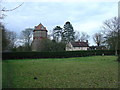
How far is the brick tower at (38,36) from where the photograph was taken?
4188 centimetres

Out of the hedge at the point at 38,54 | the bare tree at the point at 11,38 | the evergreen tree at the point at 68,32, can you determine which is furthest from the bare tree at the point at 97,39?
the bare tree at the point at 11,38

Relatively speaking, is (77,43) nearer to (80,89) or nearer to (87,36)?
(87,36)

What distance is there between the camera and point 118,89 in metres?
5.03

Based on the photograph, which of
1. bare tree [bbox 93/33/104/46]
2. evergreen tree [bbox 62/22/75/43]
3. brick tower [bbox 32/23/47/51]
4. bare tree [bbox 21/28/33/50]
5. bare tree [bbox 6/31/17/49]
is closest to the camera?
bare tree [bbox 6/31/17/49]

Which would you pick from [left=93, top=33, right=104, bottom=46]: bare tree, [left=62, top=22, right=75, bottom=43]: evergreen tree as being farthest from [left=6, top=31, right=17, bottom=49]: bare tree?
[left=93, top=33, right=104, bottom=46]: bare tree

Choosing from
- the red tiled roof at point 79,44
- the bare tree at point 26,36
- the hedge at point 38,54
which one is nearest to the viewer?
the hedge at point 38,54

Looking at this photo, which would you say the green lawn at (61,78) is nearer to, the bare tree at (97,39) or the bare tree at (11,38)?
the bare tree at (11,38)

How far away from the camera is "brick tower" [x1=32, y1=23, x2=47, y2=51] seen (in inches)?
1649

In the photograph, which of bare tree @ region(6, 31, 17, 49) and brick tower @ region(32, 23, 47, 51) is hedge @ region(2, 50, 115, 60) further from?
brick tower @ region(32, 23, 47, 51)

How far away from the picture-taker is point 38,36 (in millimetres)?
47406

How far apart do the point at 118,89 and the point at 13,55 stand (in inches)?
1151

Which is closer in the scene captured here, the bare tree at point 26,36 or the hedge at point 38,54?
the hedge at point 38,54

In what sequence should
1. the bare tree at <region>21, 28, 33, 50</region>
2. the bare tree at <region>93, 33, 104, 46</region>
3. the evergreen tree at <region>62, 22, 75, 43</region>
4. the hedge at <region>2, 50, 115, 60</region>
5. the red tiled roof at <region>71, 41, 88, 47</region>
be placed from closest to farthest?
the hedge at <region>2, 50, 115, 60</region> → the bare tree at <region>21, 28, 33, 50</region> → the evergreen tree at <region>62, 22, 75, 43</region> → the bare tree at <region>93, 33, 104, 46</region> → the red tiled roof at <region>71, 41, 88, 47</region>

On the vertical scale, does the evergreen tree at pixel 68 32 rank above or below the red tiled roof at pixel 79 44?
above
